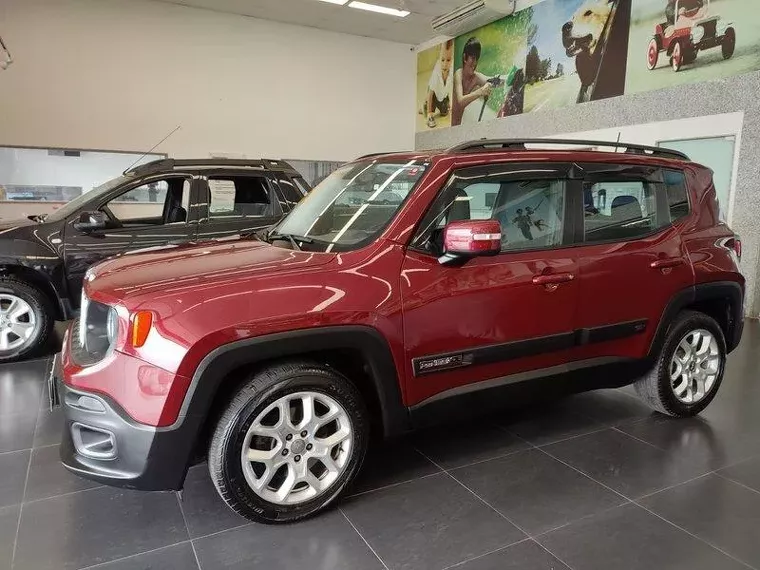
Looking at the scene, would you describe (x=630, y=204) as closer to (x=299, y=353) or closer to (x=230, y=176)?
(x=299, y=353)

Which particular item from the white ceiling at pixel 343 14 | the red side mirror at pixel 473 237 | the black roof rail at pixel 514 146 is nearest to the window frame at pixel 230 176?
the black roof rail at pixel 514 146

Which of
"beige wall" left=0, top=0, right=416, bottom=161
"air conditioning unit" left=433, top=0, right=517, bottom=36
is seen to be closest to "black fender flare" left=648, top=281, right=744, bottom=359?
"air conditioning unit" left=433, top=0, right=517, bottom=36

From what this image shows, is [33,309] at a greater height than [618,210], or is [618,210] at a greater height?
[618,210]

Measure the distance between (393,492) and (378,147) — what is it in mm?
10232

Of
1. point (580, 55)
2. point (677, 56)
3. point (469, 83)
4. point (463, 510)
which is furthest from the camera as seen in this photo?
point (469, 83)

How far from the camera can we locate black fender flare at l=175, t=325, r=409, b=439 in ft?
6.42

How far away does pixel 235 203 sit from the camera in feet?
17.0

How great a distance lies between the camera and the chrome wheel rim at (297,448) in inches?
84.6

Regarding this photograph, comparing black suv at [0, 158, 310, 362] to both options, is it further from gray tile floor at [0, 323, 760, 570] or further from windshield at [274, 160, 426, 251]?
gray tile floor at [0, 323, 760, 570]

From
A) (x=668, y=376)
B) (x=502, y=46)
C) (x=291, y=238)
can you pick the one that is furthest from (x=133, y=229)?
(x=502, y=46)

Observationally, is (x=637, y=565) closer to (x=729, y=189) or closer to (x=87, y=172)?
(x=729, y=189)

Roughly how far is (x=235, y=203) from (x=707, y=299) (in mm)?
4008

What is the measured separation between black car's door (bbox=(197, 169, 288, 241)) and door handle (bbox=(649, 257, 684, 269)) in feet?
11.0

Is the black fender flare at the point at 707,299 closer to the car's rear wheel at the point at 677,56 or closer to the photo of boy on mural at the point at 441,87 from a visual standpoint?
the car's rear wheel at the point at 677,56
